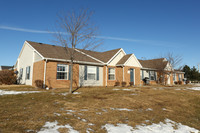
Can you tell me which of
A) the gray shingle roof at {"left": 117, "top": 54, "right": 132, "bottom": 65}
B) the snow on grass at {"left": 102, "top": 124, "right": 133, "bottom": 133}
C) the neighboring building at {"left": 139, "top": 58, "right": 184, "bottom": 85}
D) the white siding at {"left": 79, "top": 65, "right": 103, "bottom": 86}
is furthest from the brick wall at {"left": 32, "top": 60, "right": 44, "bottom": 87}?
the neighboring building at {"left": 139, "top": 58, "right": 184, "bottom": 85}

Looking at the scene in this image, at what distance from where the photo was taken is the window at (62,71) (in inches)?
599

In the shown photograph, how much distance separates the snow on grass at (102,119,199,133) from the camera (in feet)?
15.5

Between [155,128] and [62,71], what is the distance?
1198 cm

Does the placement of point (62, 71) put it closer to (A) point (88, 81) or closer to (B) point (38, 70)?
(B) point (38, 70)

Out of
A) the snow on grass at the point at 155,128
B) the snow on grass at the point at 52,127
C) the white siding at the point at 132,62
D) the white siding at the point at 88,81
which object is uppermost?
the white siding at the point at 132,62

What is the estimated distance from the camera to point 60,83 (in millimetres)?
15195

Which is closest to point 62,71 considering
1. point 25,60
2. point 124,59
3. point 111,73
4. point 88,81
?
point 88,81

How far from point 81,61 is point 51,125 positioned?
12316 millimetres

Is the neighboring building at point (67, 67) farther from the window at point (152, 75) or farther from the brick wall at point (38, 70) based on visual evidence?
the window at point (152, 75)

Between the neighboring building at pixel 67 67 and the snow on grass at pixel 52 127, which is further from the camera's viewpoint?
the neighboring building at pixel 67 67

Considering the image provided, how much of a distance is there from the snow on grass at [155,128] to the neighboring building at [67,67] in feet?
30.3

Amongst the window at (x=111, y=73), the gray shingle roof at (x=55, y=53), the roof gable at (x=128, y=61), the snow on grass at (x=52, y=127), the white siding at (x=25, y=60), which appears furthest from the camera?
the roof gable at (x=128, y=61)

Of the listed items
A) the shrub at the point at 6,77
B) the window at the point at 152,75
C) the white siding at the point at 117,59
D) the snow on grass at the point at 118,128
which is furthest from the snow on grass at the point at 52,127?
the window at the point at 152,75

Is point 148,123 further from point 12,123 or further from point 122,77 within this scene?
point 122,77
